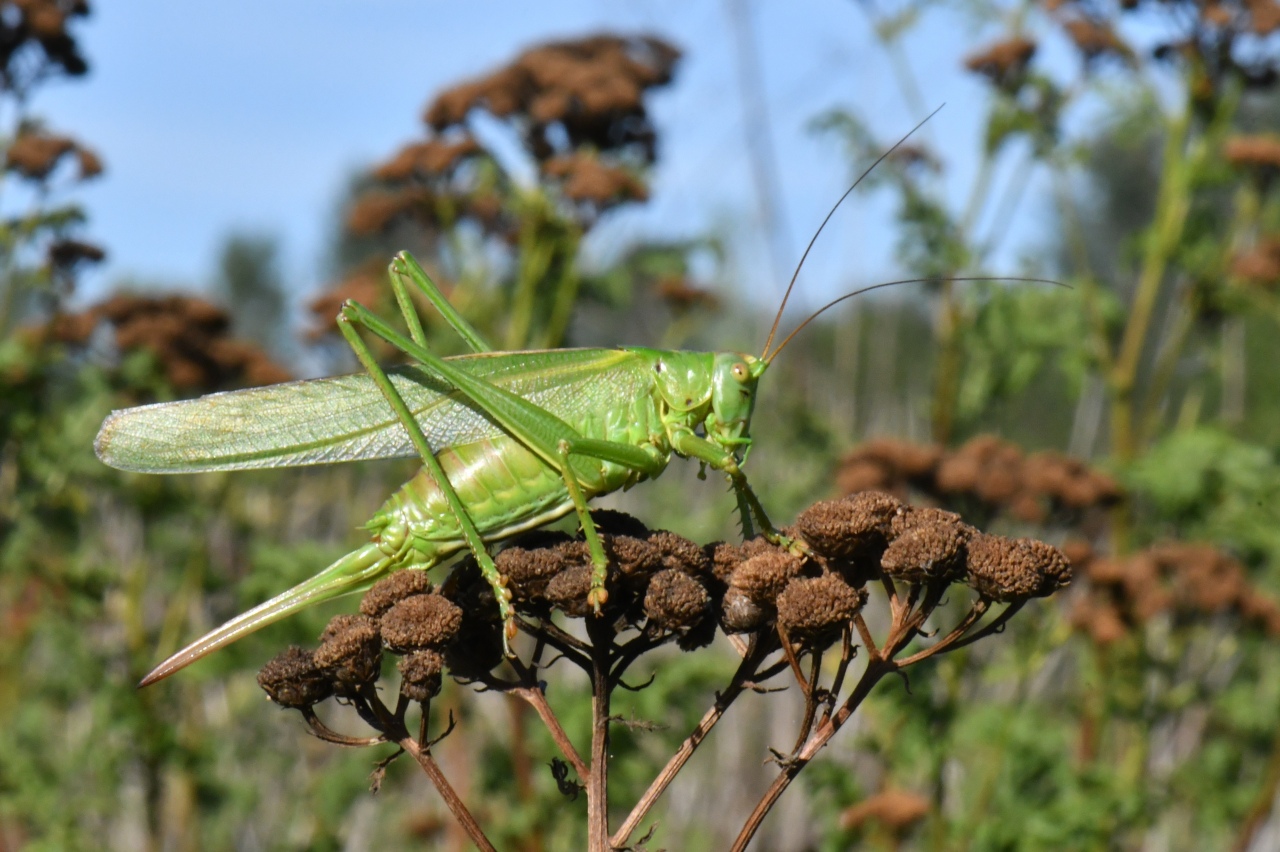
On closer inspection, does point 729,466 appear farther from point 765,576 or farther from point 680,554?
point 765,576

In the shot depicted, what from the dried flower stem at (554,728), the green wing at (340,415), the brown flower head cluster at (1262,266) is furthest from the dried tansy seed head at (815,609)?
the brown flower head cluster at (1262,266)

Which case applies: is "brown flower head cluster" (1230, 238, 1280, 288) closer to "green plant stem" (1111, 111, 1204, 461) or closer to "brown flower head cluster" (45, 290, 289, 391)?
"green plant stem" (1111, 111, 1204, 461)

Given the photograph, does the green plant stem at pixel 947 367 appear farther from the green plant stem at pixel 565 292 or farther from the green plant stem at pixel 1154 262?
the green plant stem at pixel 565 292

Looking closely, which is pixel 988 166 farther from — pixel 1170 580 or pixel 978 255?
pixel 1170 580

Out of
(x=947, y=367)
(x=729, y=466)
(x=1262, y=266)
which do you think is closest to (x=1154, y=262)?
(x=1262, y=266)

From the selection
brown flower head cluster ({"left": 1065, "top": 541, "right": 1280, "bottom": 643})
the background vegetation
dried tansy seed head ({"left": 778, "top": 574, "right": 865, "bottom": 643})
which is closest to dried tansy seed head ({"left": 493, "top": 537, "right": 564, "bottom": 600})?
dried tansy seed head ({"left": 778, "top": 574, "right": 865, "bottom": 643})

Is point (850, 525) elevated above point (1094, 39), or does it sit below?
below
